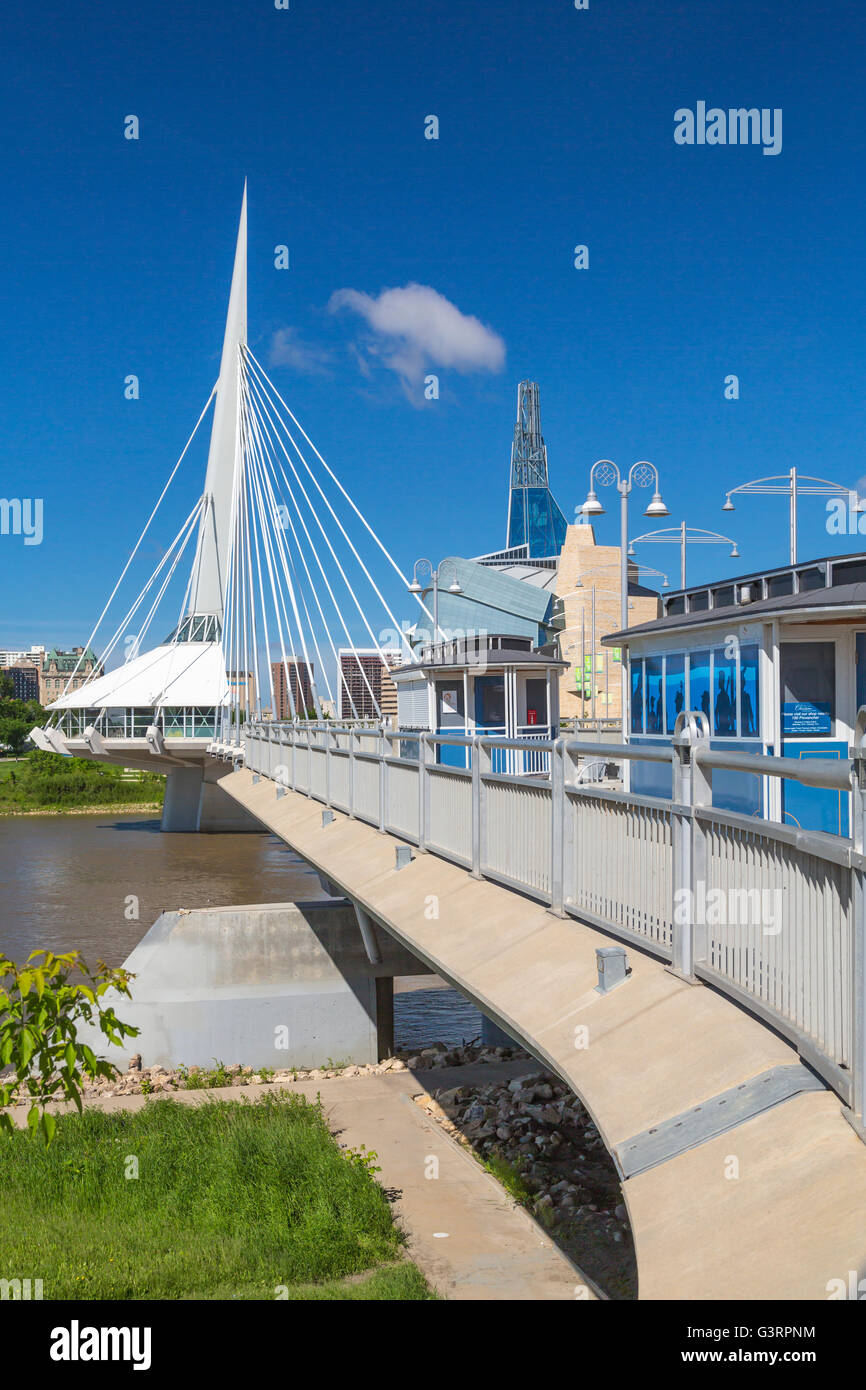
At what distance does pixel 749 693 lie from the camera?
454 inches

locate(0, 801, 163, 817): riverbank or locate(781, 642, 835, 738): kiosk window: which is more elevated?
locate(781, 642, 835, 738): kiosk window

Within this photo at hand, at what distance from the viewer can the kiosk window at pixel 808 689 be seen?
1099 cm

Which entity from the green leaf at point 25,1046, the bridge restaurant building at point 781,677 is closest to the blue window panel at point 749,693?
the bridge restaurant building at point 781,677

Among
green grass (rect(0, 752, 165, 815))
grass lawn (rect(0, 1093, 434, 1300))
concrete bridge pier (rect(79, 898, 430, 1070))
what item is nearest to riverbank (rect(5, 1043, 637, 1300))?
concrete bridge pier (rect(79, 898, 430, 1070))

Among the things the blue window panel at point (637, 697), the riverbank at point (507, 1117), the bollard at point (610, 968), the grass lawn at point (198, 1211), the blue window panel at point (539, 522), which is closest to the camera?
the bollard at point (610, 968)

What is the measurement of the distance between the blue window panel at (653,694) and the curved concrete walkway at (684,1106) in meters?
6.56

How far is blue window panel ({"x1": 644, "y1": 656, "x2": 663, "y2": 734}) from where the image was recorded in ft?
45.3

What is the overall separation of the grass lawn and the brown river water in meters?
7.77

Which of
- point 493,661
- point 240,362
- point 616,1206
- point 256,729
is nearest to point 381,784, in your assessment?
point 616,1206

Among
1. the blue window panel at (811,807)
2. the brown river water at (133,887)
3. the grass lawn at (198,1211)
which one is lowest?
the brown river water at (133,887)

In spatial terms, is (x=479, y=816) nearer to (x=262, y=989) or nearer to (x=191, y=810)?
(x=262, y=989)

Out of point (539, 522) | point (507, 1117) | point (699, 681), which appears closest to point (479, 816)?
point (699, 681)

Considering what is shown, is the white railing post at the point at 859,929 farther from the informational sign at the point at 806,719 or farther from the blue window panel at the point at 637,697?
the blue window panel at the point at 637,697

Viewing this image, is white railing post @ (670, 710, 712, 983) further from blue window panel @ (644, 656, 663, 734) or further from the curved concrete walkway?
blue window panel @ (644, 656, 663, 734)
